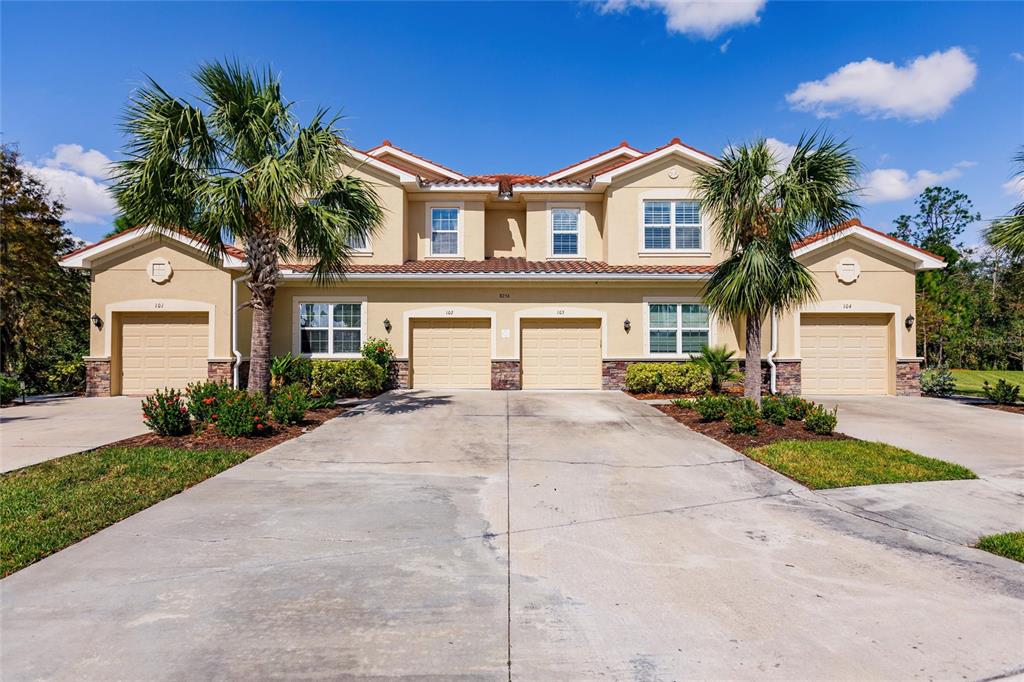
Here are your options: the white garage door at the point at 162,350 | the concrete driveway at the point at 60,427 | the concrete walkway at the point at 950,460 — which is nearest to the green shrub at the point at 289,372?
the white garage door at the point at 162,350

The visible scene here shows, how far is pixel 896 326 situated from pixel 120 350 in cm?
2342

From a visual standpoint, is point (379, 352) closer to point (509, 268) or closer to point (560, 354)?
point (509, 268)

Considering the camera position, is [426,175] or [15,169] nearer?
[15,169]

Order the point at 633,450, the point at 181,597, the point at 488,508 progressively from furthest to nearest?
the point at 633,450 → the point at 488,508 → the point at 181,597

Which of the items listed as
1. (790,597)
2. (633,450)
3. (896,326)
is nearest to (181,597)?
(790,597)

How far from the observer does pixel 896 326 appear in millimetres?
15352

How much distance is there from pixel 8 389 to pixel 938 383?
2607 cm

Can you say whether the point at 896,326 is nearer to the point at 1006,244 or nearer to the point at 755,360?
the point at 1006,244

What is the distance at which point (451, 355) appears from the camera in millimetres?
16344

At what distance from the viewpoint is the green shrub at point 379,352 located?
50.4 feet

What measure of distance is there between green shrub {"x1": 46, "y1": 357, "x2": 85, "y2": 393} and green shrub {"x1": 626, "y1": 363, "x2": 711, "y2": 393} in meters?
17.1

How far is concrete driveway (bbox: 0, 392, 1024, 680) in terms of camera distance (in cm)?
304

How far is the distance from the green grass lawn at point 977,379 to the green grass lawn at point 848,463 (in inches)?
503

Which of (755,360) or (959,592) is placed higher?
(755,360)
